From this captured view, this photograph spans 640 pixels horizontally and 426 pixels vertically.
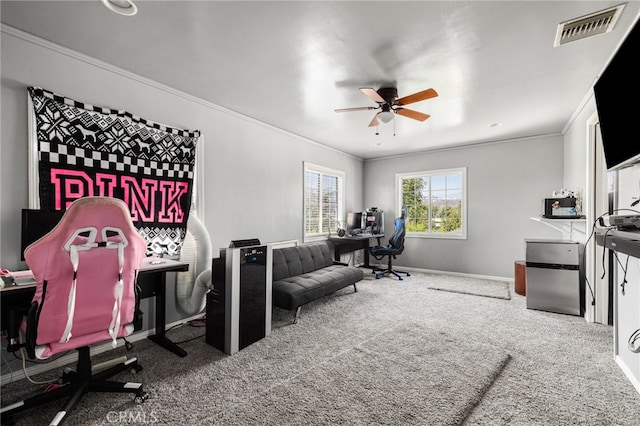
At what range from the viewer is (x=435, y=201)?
627 centimetres

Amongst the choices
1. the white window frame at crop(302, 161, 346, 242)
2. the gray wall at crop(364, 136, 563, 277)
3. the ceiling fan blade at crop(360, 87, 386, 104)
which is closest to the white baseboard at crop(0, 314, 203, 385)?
the white window frame at crop(302, 161, 346, 242)

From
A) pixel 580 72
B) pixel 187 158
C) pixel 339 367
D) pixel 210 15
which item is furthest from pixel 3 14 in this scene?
pixel 580 72

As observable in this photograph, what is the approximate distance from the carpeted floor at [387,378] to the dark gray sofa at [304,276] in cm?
29

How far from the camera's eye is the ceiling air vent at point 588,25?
2006mm

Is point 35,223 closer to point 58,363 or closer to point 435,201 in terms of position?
point 58,363

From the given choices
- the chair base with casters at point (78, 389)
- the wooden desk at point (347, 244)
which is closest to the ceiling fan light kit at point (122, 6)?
the chair base with casters at point (78, 389)

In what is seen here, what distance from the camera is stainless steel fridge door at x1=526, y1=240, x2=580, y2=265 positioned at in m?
3.54

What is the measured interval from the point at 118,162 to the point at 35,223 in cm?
86

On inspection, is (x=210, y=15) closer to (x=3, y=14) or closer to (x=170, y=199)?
(x=3, y=14)

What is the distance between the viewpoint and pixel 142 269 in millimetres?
2312

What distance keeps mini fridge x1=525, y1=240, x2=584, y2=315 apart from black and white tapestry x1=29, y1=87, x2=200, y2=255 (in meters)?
4.32

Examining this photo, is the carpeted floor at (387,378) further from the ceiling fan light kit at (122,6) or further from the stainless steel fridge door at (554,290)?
the ceiling fan light kit at (122,6)

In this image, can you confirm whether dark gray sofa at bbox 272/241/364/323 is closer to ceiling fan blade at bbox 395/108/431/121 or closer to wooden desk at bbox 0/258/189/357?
wooden desk at bbox 0/258/189/357

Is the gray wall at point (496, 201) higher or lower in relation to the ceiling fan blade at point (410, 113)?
lower
